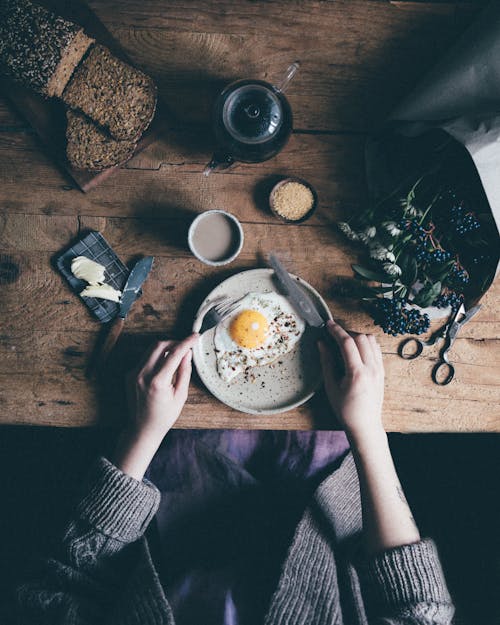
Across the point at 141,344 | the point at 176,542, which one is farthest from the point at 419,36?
the point at 176,542

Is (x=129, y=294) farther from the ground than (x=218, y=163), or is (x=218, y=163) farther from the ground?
(x=218, y=163)

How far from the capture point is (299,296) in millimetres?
1292

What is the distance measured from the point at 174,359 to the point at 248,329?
221 millimetres

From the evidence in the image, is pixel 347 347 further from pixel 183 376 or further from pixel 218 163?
pixel 218 163

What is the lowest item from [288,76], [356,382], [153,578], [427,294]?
[153,578]

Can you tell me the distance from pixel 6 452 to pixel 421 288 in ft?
5.56

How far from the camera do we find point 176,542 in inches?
53.1

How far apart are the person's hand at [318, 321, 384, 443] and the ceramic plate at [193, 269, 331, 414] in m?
0.04

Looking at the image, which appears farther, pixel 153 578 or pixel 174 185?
pixel 174 185

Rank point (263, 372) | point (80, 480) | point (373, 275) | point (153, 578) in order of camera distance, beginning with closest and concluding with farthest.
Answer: point (153, 578), point (373, 275), point (263, 372), point (80, 480)

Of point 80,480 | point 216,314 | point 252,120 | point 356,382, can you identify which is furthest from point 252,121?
point 80,480

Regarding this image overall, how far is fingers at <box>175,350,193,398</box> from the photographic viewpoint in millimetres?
1262

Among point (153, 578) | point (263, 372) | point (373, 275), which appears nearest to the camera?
point (153, 578)

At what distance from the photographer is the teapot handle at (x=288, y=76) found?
129 cm
